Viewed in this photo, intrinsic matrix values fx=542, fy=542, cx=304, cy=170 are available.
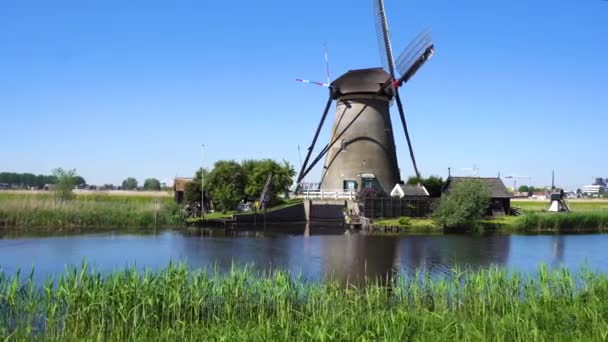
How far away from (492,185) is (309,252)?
19.8 meters

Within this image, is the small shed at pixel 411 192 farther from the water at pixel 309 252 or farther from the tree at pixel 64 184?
the tree at pixel 64 184

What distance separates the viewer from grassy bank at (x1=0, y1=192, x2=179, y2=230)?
27469 mm

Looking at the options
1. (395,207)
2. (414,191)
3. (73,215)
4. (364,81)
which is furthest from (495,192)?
(73,215)

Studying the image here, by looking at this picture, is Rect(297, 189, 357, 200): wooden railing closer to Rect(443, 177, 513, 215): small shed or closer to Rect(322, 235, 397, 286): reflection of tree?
Rect(443, 177, 513, 215): small shed

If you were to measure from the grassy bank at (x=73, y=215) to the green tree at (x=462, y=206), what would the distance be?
1545cm

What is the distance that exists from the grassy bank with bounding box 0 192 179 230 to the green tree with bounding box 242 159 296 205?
7.47 metres

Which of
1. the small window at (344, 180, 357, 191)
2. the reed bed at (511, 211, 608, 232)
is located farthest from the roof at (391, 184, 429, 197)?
the reed bed at (511, 211, 608, 232)

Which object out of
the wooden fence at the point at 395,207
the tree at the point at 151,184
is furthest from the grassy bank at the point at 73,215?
the tree at the point at 151,184

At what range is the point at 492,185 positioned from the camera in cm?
3584

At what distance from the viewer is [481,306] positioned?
922 centimetres

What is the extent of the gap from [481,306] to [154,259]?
11.4 metres

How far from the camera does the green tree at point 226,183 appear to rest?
36.8 meters

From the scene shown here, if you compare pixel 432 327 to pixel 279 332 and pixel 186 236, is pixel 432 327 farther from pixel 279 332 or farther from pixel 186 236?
pixel 186 236

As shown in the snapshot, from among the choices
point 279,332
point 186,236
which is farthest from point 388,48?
point 279,332
